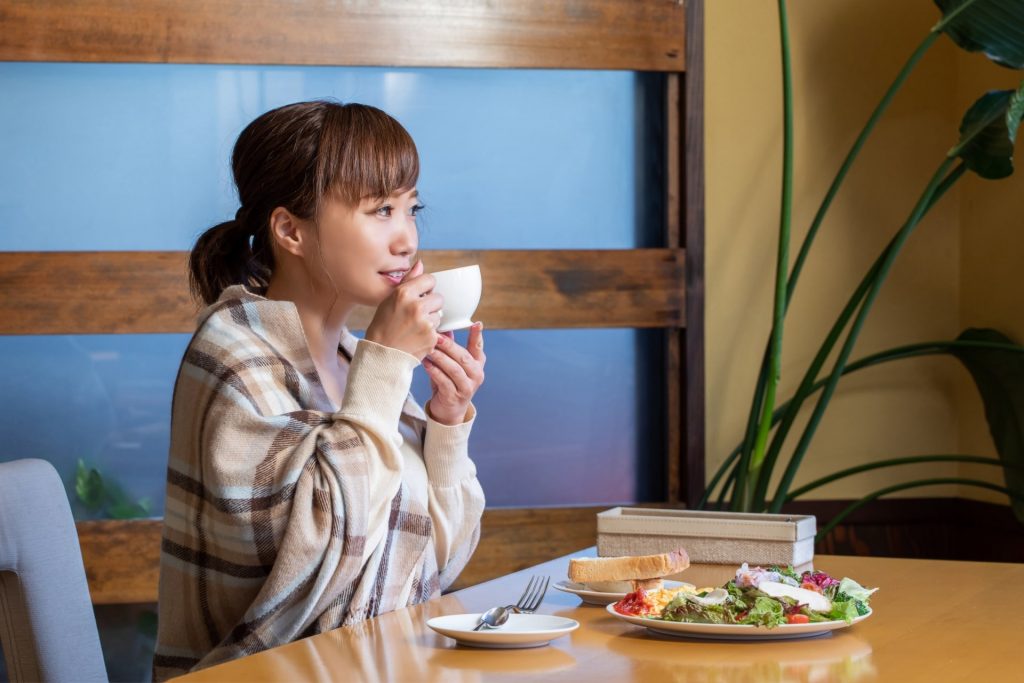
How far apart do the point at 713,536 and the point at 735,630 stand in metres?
0.44

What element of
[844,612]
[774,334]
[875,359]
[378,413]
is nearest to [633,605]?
[844,612]

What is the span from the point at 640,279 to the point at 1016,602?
1.45 m

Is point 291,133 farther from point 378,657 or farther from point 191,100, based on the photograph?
point 191,100

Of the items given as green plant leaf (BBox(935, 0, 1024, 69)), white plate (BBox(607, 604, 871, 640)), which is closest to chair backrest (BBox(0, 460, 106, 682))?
white plate (BBox(607, 604, 871, 640))

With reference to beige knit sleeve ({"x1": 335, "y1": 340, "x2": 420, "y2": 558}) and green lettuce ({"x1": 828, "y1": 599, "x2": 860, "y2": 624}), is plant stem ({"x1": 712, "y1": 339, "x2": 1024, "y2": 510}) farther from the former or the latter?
green lettuce ({"x1": 828, "y1": 599, "x2": 860, "y2": 624})

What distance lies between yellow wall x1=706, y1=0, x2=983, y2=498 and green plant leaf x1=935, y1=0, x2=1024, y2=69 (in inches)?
16.9

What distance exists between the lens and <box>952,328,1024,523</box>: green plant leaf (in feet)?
8.24

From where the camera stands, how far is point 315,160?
147cm

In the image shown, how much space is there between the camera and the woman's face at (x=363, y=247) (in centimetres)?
147

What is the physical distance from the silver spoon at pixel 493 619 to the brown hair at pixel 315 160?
1.90 ft

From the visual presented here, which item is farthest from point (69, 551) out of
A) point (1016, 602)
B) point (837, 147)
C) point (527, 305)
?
point (837, 147)

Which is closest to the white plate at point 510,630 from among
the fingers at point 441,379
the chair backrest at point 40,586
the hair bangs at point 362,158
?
the chair backrest at point 40,586

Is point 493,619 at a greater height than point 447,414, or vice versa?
point 447,414

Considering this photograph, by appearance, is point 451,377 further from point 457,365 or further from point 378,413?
point 378,413
